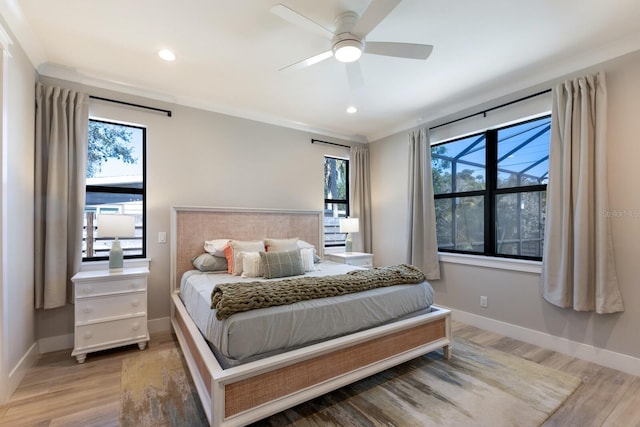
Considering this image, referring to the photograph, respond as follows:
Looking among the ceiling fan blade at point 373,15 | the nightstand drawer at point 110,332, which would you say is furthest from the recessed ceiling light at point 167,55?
the nightstand drawer at point 110,332

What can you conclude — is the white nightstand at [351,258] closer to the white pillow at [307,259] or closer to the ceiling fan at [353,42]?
the white pillow at [307,259]

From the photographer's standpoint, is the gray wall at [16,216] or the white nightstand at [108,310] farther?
the white nightstand at [108,310]

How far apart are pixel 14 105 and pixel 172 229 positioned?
1.61 meters

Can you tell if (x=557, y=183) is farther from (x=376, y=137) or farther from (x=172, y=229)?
(x=172, y=229)

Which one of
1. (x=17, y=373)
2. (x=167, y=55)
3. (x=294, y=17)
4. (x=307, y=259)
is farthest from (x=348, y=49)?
(x=17, y=373)

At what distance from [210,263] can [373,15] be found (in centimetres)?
265

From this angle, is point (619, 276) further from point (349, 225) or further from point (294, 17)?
point (294, 17)

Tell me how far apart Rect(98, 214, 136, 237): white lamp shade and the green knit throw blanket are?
4.48ft

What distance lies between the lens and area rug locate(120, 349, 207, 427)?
1808 millimetres

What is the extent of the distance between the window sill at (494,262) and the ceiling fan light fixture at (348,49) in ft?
8.70

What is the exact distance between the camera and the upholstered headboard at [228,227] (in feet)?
10.9

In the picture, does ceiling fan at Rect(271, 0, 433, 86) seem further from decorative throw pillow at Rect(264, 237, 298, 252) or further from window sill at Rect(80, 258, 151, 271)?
window sill at Rect(80, 258, 151, 271)

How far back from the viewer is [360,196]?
4.76 m

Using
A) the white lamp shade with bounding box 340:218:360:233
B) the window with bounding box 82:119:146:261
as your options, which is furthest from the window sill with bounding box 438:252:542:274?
the window with bounding box 82:119:146:261
